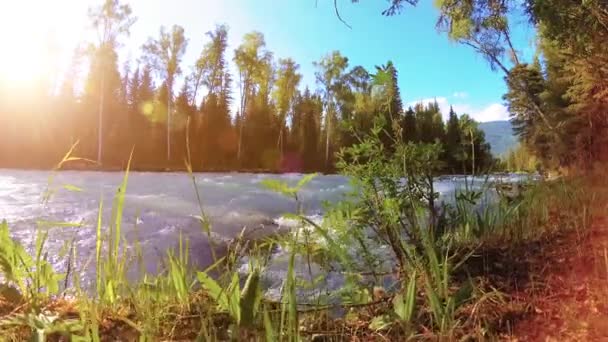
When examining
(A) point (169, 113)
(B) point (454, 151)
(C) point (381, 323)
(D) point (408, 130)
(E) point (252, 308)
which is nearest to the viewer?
(E) point (252, 308)

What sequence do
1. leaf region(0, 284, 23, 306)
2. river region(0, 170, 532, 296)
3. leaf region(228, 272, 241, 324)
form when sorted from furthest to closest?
river region(0, 170, 532, 296), leaf region(0, 284, 23, 306), leaf region(228, 272, 241, 324)

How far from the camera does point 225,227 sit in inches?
193

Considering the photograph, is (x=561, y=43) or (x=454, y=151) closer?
(x=454, y=151)

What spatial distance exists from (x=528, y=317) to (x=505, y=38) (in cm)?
920

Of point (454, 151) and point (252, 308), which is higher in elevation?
point (454, 151)

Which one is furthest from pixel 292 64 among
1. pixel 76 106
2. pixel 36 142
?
pixel 36 142

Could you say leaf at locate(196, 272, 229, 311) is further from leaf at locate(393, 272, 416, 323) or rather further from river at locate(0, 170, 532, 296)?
river at locate(0, 170, 532, 296)

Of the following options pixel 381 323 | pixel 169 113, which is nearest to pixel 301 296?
pixel 381 323

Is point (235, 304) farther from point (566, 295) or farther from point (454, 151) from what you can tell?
point (454, 151)

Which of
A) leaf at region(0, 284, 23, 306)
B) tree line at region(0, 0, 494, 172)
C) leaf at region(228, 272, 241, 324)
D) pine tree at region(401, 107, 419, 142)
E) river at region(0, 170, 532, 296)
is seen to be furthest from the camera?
tree line at region(0, 0, 494, 172)

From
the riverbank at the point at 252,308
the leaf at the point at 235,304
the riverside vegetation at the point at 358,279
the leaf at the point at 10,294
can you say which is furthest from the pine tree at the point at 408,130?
the leaf at the point at 10,294

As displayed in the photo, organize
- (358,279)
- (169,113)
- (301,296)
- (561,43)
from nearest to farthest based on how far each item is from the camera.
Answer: (358,279) → (301,296) → (561,43) → (169,113)

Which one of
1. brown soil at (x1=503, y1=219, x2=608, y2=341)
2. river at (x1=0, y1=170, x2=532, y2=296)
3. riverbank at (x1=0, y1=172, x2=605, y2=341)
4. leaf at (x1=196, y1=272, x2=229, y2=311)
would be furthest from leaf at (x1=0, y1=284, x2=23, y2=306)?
brown soil at (x1=503, y1=219, x2=608, y2=341)

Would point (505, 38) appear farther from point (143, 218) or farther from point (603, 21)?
point (143, 218)
